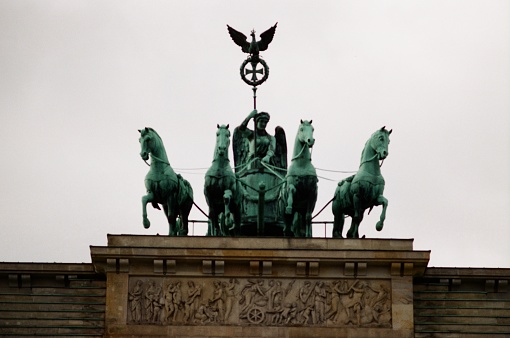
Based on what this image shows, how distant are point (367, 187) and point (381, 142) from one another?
1029mm

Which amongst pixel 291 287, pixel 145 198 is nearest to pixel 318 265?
pixel 291 287

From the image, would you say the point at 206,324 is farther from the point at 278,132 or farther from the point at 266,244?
the point at 278,132

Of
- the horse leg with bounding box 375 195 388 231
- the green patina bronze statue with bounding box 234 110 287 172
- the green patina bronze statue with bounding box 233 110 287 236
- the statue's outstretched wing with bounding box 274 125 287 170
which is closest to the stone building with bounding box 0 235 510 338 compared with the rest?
the horse leg with bounding box 375 195 388 231

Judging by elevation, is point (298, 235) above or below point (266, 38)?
below

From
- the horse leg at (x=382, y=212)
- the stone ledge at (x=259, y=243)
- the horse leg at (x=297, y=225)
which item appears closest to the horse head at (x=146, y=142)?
the stone ledge at (x=259, y=243)

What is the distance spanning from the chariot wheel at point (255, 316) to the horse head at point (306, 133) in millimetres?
3772

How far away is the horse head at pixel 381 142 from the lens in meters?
51.6

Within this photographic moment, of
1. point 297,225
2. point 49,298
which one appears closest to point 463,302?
point 297,225

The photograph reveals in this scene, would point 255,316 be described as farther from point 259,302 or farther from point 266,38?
point 266,38

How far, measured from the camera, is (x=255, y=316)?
166ft

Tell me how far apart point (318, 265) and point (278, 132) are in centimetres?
583

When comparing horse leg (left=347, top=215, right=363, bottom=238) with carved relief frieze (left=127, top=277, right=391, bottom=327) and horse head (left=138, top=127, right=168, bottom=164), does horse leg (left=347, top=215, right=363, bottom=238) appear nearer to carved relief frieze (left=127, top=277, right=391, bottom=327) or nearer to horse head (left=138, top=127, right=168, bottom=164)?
carved relief frieze (left=127, top=277, right=391, bottom=327)

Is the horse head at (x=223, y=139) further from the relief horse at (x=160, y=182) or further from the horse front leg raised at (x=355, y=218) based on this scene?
the horse front leg raised at (x=355, y=218)

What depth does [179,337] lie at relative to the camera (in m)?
50.5
